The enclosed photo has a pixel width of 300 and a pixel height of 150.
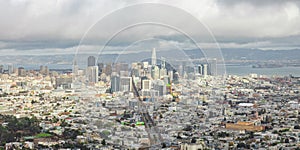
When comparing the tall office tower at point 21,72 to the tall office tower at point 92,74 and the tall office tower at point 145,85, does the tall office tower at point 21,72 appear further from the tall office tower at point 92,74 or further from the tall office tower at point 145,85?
the tall office tower at point 145,85

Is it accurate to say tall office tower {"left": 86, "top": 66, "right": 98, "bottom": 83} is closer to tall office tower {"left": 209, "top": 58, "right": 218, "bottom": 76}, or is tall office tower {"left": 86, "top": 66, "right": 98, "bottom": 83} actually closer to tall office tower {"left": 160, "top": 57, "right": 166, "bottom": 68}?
tall office tower {"left": 160, "top": 57, "right": 166, "bottom": 68}

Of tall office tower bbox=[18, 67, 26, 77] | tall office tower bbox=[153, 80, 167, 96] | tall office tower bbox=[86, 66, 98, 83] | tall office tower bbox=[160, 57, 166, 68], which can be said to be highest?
tall office tower bbox=[18, 67, 26, 77]

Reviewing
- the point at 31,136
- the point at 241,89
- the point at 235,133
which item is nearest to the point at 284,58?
the point at 241,89

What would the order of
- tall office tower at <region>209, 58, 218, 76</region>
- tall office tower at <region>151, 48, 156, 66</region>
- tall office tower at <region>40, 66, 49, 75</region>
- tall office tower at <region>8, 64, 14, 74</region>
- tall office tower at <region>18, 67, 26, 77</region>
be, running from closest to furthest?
tall office tower at <region>151, 48, 156, 66</region>
tall office tower at <region>209, 58, 218, 76</region>
tall office tower at <region>40, 66, 49, 75</region>
tall office tower at <region>18, 67, 26, 77</region>
tall office tower at <region>8, 64, 14, 74</region>

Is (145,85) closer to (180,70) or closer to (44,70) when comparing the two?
(180,70)

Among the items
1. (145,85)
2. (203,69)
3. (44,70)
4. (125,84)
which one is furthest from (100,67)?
(44,70)

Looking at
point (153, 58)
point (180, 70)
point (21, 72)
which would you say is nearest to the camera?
point (153, 58)

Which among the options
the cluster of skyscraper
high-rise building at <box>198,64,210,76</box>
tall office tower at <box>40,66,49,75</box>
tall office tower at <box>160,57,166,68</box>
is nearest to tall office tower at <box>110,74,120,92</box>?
the cluster of skyscraper

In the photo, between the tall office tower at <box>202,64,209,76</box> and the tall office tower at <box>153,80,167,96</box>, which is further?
the tall office tower at <box>202,64,209,76</box>
